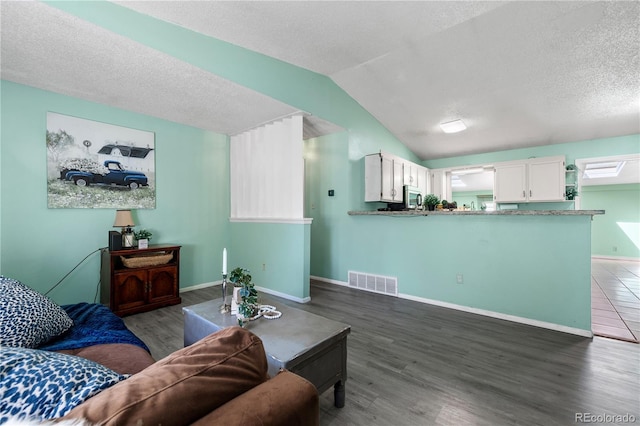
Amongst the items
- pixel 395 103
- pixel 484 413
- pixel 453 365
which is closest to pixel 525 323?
pixel 453 365

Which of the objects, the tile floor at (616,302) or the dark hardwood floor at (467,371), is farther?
the tile floor at (616,302)

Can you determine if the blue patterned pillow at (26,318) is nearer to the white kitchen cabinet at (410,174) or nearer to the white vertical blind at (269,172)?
the white vertical blind at (269,172)

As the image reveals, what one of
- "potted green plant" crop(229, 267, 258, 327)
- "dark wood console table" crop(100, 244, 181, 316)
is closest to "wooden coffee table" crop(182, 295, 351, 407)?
"potted green plant" crop(229, 267, 258, 327)

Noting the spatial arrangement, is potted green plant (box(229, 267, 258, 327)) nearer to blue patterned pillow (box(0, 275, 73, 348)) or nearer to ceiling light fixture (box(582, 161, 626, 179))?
blue patterned pillow (box(0, 275, 73, 348))

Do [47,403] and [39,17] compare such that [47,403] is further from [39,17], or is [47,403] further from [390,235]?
[390,235]

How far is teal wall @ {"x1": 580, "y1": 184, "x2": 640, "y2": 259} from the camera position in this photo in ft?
24.5

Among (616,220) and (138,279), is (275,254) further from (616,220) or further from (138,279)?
(616,220)

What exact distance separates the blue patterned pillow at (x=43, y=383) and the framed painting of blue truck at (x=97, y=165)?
10.9ft

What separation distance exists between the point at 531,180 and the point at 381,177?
297cm

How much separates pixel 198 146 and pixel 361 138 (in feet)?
9.03

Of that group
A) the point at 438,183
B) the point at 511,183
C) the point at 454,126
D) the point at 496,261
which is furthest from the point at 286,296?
the point at 511,183
